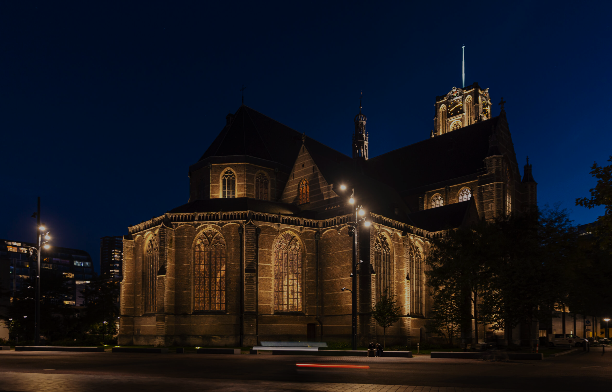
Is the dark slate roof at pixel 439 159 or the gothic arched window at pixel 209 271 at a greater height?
the dark slate roof at pixel 439 159

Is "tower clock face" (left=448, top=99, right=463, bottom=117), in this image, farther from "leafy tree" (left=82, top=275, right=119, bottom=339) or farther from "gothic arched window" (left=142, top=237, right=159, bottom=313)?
"leafy tree" (left=82, top=275, right=119, bottom=339)

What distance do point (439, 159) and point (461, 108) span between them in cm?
2168

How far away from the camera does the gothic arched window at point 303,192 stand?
51428 mm

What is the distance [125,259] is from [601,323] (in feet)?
248

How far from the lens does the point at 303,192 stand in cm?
5181

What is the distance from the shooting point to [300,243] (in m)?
46.9

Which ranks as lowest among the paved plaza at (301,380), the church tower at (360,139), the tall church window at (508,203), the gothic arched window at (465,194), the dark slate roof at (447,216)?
the paved plaza at (301,380)

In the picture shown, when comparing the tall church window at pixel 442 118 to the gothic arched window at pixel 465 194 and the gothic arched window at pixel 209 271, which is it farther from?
the gothic arched window at pixel 209 271

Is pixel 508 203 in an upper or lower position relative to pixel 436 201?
lower

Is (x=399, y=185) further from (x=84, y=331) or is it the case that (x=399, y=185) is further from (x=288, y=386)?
(x=288, y=386)

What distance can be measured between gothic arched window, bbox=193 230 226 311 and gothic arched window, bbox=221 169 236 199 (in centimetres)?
814

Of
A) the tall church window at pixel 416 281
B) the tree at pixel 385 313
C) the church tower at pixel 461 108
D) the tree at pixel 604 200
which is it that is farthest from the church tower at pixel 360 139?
the tree at pixel 604 200

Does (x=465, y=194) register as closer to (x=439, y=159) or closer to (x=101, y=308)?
(x=439, y=159)

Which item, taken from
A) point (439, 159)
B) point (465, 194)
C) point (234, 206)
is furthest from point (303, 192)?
point (439, 159)
